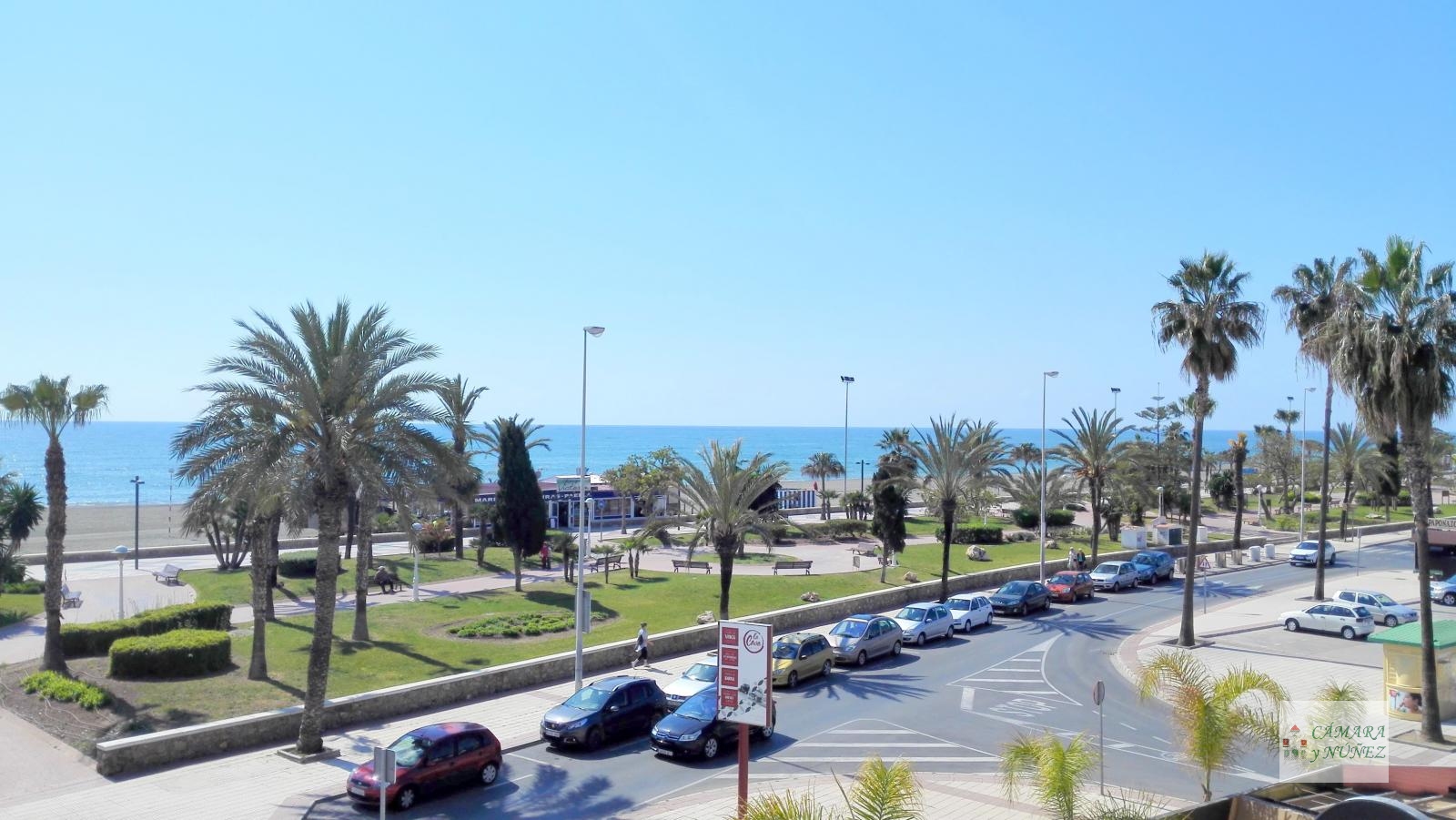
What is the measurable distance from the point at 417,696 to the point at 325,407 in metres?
7.41

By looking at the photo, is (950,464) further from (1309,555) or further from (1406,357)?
(1309,555)

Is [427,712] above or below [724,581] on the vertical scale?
below

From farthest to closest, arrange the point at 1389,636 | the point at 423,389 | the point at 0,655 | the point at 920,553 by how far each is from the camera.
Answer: the point at 920,553 < the point at 0,655 < the point at 1389,636 < the point at 423,389

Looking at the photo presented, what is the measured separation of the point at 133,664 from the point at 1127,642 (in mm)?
29630

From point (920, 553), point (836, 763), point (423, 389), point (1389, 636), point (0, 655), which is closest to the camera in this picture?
point (836, 763)

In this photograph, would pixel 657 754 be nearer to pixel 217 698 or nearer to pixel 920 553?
pixel 217 698

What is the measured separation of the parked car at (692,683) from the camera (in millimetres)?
23016

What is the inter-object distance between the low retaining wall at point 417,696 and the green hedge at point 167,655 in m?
4.44

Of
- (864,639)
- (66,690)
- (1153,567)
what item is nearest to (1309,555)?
(1153,567)

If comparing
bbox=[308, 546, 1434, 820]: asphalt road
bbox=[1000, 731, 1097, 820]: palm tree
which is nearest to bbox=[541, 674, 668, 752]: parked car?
bbox=[308, 546, 1434, 820]: asphalt road

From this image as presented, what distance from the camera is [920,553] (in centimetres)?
5356

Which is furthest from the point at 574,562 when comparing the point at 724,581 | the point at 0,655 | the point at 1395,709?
the point at 1395,709

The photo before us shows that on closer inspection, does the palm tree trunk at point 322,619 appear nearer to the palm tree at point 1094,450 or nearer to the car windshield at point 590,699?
the car windshield at point 590,699

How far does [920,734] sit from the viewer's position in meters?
21.8
